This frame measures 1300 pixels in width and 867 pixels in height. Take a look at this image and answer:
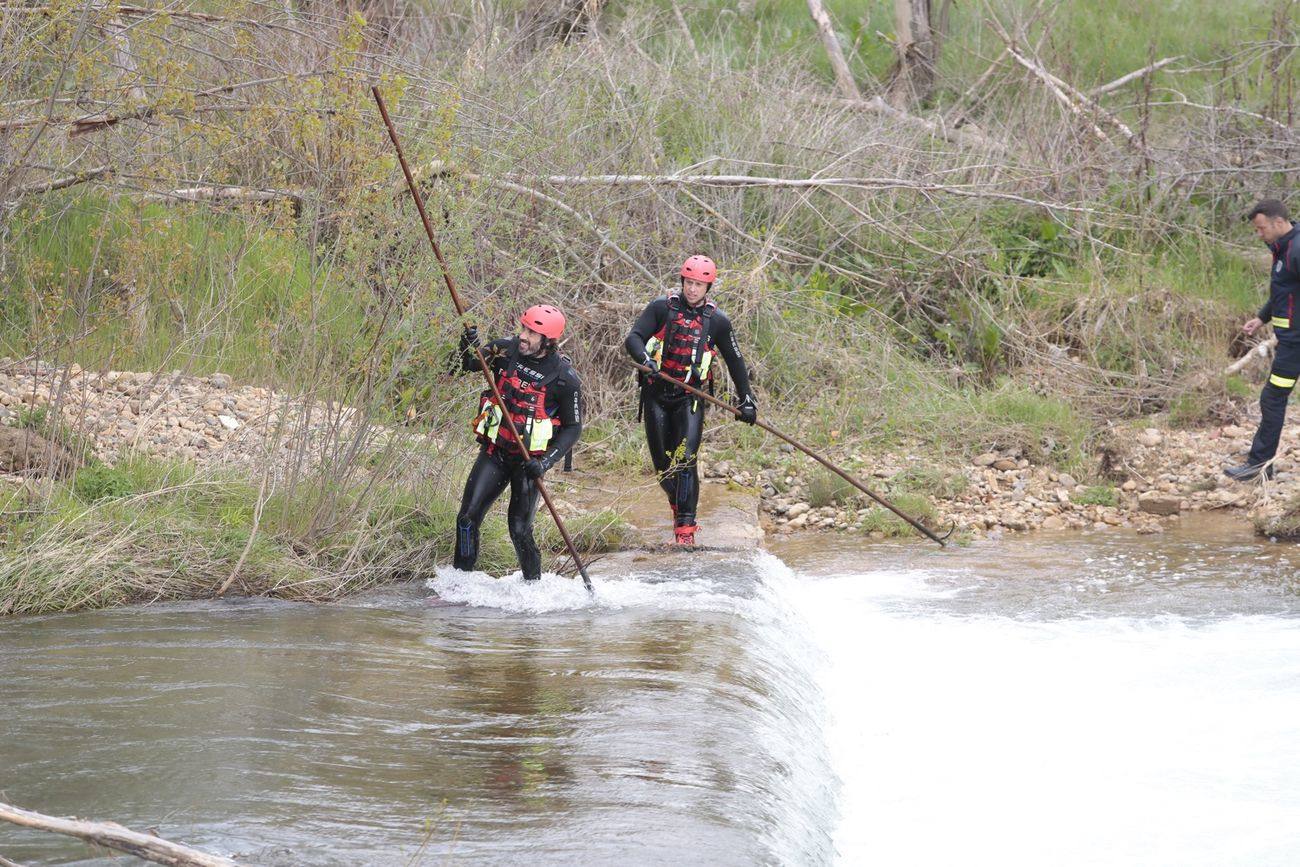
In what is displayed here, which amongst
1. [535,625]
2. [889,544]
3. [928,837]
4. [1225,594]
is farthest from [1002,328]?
[928,837]

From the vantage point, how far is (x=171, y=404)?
10.2m

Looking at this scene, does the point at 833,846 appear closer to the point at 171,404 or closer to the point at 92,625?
the point at 92,625

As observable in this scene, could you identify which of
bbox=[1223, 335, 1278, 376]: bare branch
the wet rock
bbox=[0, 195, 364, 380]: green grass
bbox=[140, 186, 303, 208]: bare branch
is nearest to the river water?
bbox=[0, 195, 364, 380]: green grass

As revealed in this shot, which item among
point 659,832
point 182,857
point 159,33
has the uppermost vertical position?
point 159,33

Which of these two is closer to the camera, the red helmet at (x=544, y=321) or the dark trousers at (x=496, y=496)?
the red helmet at (x=544, y=321)

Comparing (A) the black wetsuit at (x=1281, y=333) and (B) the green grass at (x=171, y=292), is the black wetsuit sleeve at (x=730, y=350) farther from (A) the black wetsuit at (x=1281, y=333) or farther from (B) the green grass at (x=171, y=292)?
(A) the black wetsuit at (x=1281, y=333)

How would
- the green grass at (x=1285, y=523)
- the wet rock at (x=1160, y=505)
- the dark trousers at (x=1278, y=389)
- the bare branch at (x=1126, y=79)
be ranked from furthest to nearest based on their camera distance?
the bare branch at (x=1126, y=79) < the wet rock at (x=1160, y=505) < the dark trousers at (x=1278, y=389) < the green grass at (x=1285, y=523)

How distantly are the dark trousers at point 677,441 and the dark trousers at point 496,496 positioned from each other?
142cm

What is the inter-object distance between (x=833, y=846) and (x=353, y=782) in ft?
6.40

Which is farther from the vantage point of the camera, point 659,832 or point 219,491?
point 219,491

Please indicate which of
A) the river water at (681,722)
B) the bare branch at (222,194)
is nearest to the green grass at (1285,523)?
the river water at (681,722)

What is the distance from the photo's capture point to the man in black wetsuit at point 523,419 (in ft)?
26.6

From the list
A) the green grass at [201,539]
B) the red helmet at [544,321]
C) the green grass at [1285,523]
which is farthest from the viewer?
the green grass at [1285,523]

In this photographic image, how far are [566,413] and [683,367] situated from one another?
4.83ft
